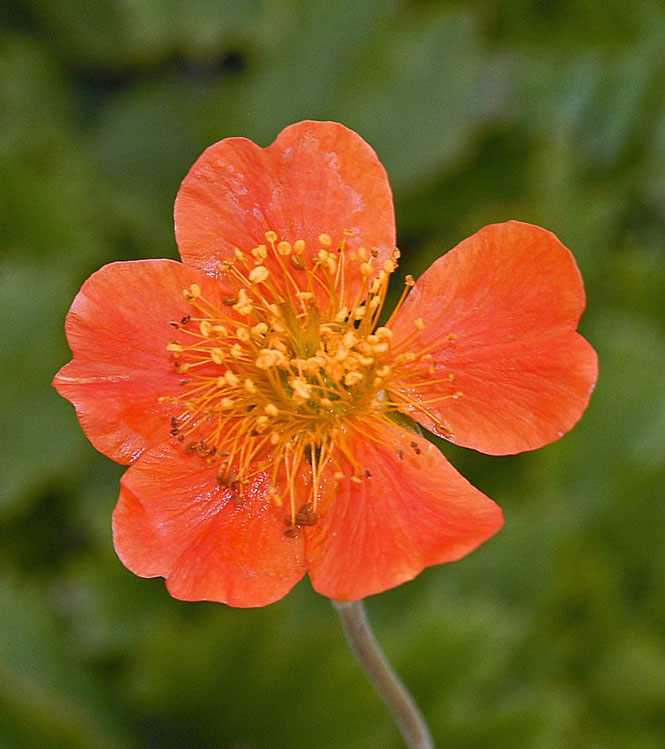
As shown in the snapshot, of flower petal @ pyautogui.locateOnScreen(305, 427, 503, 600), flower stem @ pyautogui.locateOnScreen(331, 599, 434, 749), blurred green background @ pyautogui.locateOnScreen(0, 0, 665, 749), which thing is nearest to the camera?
flower petal @ pyautogui.locateOnScreen(305, 427, 503, 600)

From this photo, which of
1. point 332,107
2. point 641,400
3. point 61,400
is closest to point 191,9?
point 332,107

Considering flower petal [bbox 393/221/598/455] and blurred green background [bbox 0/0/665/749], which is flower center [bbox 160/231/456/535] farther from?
blurred green background [bbox 0/0/665/749]

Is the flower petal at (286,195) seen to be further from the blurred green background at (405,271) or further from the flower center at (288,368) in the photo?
the blurred green background at (405,271)

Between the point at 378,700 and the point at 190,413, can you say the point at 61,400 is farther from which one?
the point at 190,413

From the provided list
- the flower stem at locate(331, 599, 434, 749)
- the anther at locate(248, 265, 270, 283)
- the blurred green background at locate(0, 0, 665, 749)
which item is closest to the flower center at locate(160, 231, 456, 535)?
the anther at locate(248, 265, 270, 283)

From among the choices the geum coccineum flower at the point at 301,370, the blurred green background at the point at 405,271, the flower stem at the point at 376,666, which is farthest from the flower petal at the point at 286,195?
the blurred green background at the point at 405,271

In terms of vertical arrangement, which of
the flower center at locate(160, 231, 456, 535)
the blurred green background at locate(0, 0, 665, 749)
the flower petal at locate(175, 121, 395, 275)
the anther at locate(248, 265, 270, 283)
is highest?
the flower petal at locate(175, 121, 395, 275)
